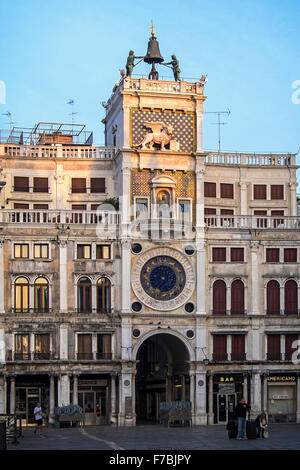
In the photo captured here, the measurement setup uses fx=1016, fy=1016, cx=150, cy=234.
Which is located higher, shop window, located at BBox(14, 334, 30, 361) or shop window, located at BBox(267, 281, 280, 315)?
shop window, located at BBox(267, 281, 280, 315)

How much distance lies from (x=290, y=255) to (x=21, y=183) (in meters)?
23.0

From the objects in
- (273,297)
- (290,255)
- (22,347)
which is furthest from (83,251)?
(290,255)

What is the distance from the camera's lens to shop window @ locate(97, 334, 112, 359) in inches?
3120

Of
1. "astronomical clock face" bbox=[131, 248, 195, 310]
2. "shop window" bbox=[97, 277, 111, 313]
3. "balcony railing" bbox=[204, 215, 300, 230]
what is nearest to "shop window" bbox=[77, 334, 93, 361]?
"shop window" bbox=[97, 277, 111, 313]

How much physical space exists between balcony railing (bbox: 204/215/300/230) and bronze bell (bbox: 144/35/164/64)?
48.2 ft

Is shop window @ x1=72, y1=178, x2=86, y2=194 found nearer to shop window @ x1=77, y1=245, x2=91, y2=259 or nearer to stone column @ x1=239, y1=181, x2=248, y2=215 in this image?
shop window @ x1=77, y1=245, x2=91, y2=259

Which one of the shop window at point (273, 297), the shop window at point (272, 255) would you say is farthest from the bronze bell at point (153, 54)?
the shop window at point (273, 297)

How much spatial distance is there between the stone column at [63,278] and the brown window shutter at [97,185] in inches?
302

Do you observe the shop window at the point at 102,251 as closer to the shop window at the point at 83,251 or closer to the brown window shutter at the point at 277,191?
the shop window at the point at 83,251

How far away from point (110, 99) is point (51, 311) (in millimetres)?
20291

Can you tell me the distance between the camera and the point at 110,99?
87875 mm

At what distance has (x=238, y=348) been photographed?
81250mm
